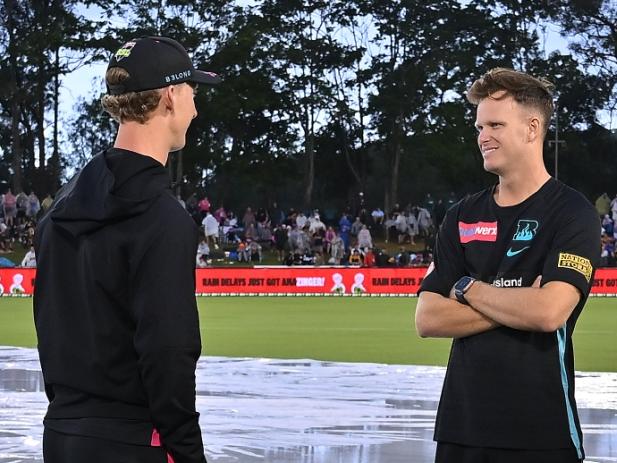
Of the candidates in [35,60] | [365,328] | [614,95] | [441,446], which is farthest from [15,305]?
[614,95]

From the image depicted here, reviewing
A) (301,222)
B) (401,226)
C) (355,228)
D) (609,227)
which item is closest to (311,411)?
(609,227)

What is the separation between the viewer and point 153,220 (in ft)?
12.4

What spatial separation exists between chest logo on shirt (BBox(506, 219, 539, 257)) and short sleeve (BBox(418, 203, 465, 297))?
10.0 inches

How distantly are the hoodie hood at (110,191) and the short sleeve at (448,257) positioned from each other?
4.43 ft

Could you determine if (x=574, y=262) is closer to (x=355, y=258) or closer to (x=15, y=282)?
(x=15, y=282)

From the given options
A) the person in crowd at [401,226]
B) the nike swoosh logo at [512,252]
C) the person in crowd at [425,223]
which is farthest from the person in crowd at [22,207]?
the nike swoosh logo at [512,252]

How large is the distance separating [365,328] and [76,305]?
2013 centimetres

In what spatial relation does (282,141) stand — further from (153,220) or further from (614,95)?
(153,220)

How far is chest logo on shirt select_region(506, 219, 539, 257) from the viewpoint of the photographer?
186 inches

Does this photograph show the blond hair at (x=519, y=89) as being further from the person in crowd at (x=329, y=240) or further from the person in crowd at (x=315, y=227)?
the person in crowd at (x=315, y=227)

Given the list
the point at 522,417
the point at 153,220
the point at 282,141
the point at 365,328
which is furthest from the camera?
the point at 282,141

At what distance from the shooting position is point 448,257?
4.95 m

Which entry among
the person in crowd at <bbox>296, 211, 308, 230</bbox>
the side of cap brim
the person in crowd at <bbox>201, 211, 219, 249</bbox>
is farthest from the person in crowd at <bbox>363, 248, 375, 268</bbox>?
the side of cap brim

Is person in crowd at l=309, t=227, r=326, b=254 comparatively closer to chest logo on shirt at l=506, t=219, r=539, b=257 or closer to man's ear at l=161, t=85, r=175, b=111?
chest logo on shirt at l=506, t=219, r=539, b=257
